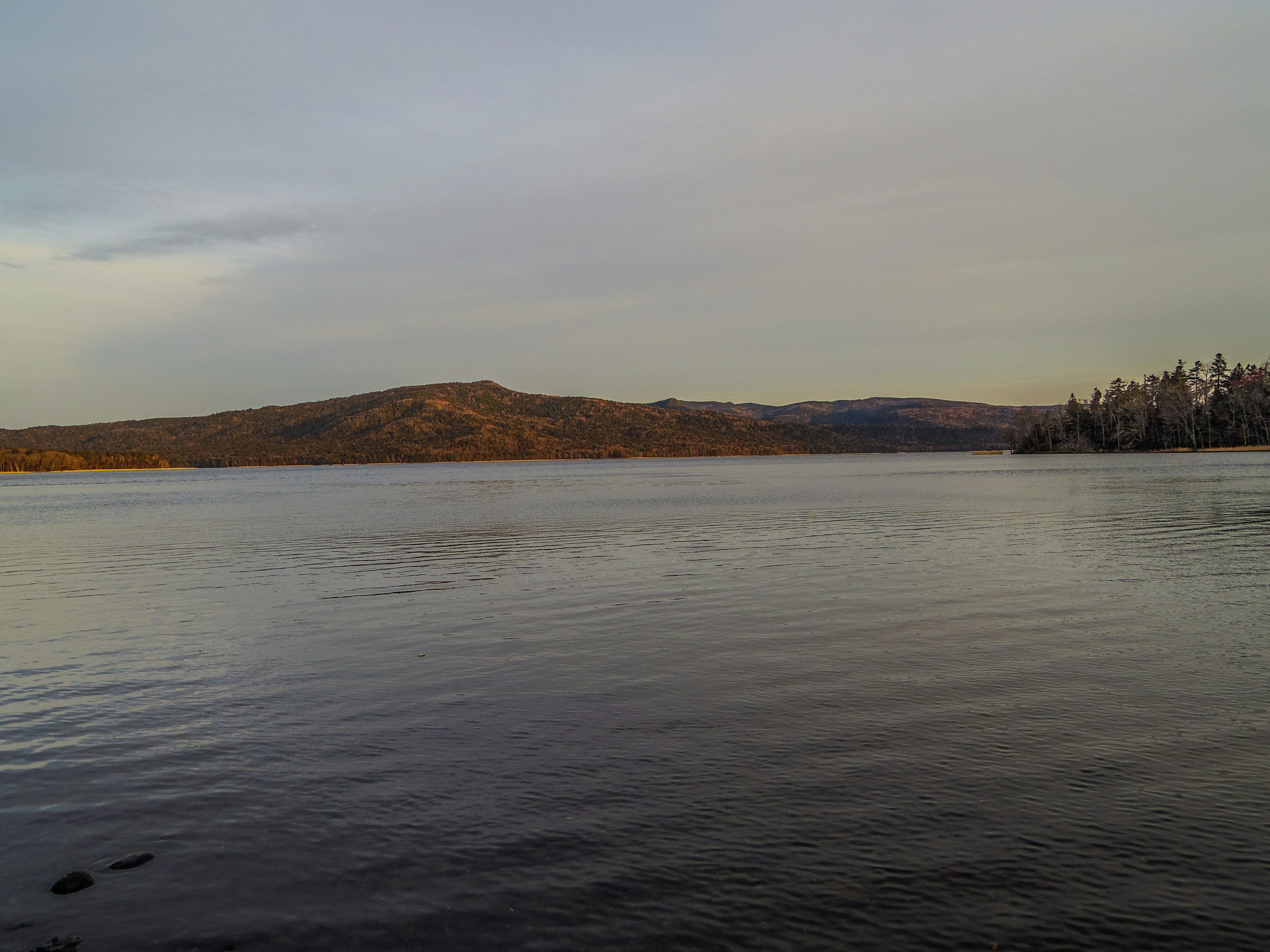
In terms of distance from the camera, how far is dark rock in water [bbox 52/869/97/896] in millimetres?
7551

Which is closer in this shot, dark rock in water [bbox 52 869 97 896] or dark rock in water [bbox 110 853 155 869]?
dark rock in water [bbox 52 869 97 896]

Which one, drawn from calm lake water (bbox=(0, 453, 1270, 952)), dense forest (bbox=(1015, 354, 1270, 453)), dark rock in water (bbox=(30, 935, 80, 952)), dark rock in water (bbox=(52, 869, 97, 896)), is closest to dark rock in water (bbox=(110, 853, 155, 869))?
calm lake water (bbox=(0, 453, 1270, 952))

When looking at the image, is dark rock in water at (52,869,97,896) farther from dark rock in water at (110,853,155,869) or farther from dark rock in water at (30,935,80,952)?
dark rock in water at (30,935,80,952)

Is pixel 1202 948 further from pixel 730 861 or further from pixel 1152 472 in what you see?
pixel 1152 472

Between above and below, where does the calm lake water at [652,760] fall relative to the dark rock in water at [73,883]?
below

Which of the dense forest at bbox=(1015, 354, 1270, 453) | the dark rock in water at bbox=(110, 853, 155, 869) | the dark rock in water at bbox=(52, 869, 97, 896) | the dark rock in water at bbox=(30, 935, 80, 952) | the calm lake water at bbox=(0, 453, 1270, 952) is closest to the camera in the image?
the dark rock in water at bbox=(30, 935, 80, 952)

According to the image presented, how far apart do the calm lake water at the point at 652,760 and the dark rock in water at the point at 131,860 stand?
12cm

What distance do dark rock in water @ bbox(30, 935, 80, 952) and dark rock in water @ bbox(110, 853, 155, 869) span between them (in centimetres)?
118

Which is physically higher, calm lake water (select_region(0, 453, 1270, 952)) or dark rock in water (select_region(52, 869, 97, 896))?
dark rock in water (select_region(52, 869, 97, 896))

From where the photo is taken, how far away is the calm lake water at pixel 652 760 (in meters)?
Result: 6.99

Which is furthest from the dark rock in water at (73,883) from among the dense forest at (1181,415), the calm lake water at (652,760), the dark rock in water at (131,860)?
the dense forest at (1181,415)

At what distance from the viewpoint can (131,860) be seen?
319 inches

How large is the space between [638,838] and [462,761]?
3207 millimetres

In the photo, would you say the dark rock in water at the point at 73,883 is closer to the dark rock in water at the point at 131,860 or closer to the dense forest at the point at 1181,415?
the dark rock in water at the point at 131,860
